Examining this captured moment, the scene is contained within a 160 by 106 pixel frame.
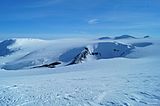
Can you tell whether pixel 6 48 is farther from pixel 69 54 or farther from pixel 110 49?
pixel 110 49

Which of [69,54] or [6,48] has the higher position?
[6,48]

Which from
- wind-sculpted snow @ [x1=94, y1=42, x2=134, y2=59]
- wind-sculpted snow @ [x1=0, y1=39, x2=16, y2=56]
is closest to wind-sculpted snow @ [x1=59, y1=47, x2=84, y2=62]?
wind-sculpted snow @ [x1=94, y1=42, x2=134, y2=59]

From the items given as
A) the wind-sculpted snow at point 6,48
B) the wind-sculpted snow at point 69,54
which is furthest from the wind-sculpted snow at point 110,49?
the wind-sculpted snow at point 6,48

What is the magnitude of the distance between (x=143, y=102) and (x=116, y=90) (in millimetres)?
2191

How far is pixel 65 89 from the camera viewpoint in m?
11.6

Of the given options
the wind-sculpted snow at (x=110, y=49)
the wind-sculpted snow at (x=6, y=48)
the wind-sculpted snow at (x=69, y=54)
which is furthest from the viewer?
the wind-sculpted snow at (x=6, y=48)

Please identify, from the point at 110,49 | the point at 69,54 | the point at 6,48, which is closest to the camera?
the point at 110,49

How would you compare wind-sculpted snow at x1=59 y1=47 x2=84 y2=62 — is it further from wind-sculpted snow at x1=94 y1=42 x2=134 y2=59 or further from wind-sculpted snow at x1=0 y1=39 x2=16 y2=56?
wind-sculpted snow at x1=0 y1=39 x2=16 y2=56

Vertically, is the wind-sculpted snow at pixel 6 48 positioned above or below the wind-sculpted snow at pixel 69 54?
above

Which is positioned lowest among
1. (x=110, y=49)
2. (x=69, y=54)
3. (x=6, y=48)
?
(x=69, y=54)

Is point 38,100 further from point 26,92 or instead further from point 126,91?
point 126,91

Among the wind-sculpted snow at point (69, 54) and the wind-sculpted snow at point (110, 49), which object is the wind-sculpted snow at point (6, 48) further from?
the wind-sculpted snow at point (110, 49)

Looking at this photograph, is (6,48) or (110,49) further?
(6,48)

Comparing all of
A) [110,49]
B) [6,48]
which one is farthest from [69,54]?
[6,48]
